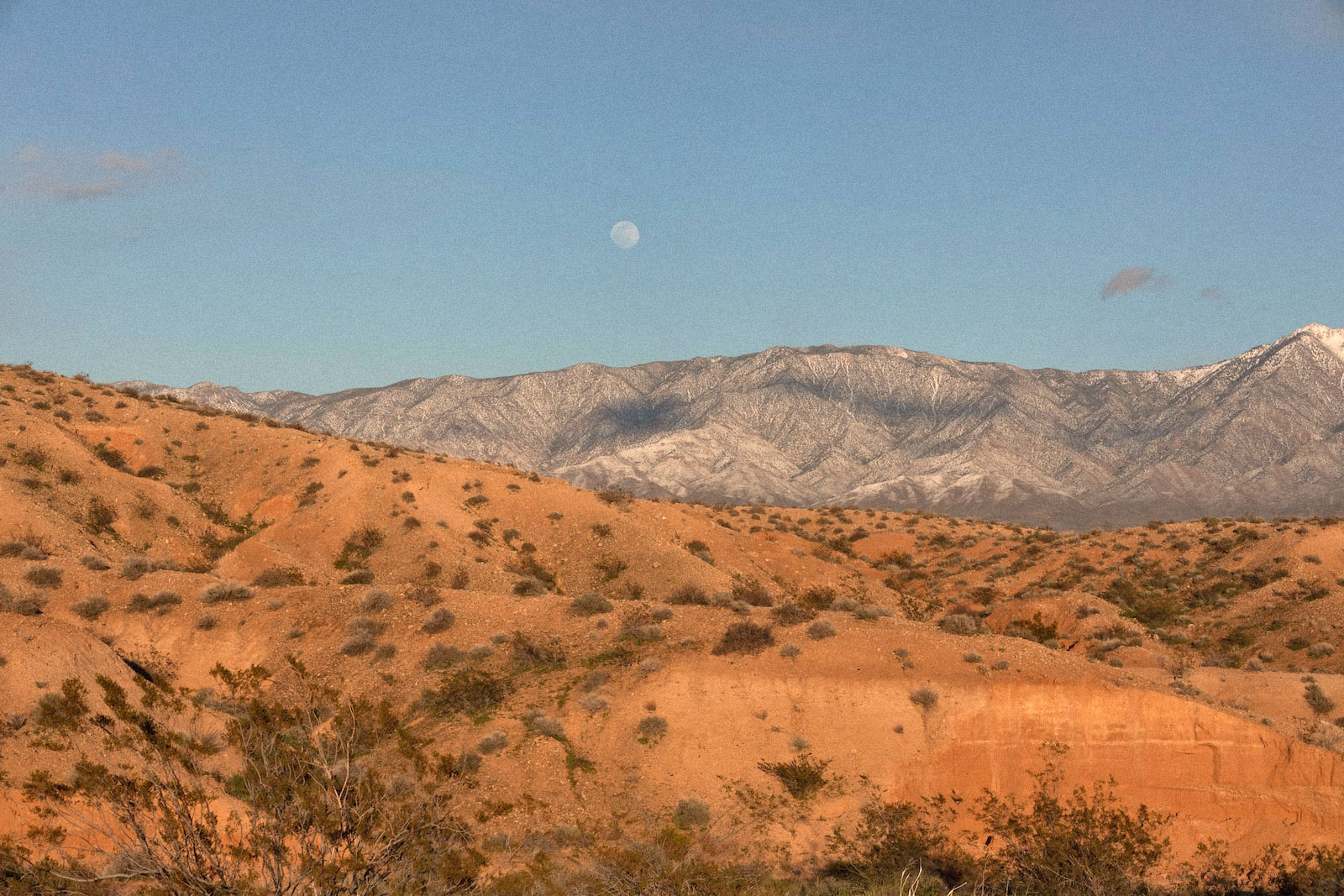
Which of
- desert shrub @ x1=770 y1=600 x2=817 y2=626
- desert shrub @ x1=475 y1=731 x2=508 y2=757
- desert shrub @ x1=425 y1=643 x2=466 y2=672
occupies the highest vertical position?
desert shrub @ x1=770 y1=600 x2=817 y2=626

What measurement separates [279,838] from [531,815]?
9.68 meters

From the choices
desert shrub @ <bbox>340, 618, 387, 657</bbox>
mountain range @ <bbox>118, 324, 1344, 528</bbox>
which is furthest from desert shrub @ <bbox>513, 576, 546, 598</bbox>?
mountain range @ <bbox>118, 324, 1344, 528</bbox>

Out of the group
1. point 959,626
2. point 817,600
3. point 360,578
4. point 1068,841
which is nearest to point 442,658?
point 360,578

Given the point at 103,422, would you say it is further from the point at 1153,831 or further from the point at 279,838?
the point at 1153,831

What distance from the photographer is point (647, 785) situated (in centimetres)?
2036

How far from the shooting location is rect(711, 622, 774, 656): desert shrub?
24.3 m

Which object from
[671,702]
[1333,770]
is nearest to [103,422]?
[671,702]

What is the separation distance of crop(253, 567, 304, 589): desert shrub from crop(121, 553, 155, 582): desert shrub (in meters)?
3.28

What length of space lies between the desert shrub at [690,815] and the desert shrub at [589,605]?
8634mm

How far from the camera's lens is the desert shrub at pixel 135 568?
94.3ft

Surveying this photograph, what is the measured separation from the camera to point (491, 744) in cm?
2078

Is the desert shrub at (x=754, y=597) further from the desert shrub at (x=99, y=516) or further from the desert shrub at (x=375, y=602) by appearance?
the desert shrub at (x=99, y=516)

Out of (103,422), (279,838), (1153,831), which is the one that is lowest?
(1153,831)

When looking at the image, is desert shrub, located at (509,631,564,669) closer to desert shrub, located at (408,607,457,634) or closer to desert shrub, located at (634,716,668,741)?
desert shrub, located at (408,607,457,634)
